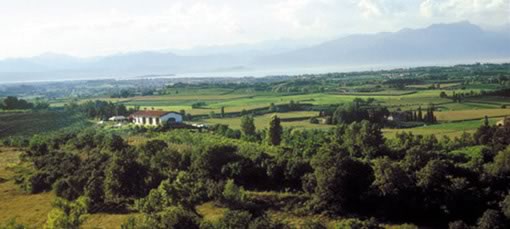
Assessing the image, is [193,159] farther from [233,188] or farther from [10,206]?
[10,206]

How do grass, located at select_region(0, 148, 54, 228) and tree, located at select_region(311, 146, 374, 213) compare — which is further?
grass, located at select_region(0, 148, 54, 228)

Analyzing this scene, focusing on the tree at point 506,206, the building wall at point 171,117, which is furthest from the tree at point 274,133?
the tree at point 506,206

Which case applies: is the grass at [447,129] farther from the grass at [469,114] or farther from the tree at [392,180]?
the tree at [392,180]

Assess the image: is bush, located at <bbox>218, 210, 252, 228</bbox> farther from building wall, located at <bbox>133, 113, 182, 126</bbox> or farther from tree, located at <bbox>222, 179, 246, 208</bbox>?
building wall, located at <bbox>133, 113, 182, 126</bbox>

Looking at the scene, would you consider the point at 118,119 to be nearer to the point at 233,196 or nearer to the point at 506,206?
the point at 233,196

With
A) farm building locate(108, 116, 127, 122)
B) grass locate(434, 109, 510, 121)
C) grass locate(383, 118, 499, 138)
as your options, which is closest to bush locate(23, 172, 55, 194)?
grass locate(383, 118, 499, 138)

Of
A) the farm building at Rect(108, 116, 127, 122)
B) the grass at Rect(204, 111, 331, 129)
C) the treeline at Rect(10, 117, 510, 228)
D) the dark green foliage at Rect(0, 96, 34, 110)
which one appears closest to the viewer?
the treeline at Rect(10, 117, 510, 228)

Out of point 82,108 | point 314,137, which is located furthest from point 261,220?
point 82,108
